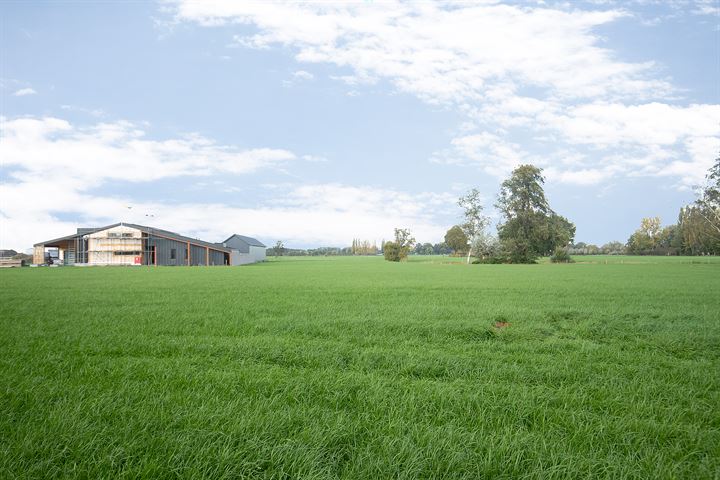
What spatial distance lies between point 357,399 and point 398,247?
78.9 metres

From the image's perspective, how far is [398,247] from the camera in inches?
3265

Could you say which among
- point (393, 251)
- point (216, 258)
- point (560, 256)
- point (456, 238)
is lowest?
point (560, 256)

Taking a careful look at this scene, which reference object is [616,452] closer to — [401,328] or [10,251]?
[401,328]

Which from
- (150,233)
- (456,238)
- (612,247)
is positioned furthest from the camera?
(612,247)

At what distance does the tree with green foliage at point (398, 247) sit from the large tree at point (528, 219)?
67.2 ft

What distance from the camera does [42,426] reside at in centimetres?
355

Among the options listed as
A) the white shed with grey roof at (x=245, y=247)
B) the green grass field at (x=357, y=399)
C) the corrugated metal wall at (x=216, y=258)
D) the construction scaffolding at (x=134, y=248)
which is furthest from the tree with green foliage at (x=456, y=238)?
the green grass field at (x=357, y=399)

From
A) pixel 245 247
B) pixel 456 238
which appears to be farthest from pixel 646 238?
pixel 245 247

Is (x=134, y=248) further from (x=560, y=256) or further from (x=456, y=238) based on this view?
(x=456, y=238)

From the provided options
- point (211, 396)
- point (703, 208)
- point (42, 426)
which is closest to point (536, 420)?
point (211, 396)

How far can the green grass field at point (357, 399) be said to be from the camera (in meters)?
3.14

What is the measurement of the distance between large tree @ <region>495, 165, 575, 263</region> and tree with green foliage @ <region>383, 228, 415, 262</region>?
2047 centimetres

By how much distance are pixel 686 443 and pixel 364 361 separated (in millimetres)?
3537

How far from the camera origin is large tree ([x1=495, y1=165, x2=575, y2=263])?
213 feet
